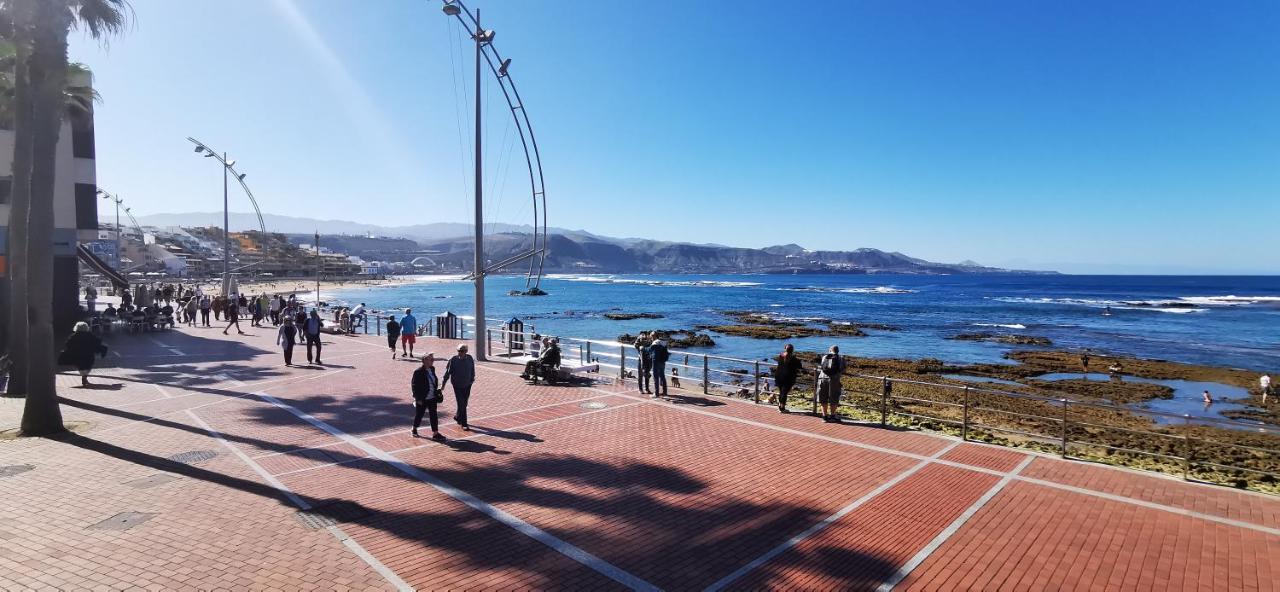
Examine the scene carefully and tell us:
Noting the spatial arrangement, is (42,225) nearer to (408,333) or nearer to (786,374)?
(408,333)

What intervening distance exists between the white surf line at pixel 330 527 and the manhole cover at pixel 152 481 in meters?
0.82

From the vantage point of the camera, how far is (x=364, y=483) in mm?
7387

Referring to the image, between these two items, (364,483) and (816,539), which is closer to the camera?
(816,539)

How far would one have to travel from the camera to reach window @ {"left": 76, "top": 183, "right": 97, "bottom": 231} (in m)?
20.2

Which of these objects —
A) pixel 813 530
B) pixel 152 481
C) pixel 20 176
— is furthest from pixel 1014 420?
pixel 20 176

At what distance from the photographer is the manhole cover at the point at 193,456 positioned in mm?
8070

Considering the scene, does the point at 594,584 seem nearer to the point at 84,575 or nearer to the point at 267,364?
the point at 84,575

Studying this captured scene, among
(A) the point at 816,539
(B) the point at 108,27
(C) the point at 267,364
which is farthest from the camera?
(C) the point at 267,364

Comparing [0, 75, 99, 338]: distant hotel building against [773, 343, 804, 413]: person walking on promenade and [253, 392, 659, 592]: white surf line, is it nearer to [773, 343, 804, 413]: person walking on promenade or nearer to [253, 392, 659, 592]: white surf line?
[253, 392, 659, 592]: white surf line

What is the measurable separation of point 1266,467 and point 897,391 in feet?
36.0

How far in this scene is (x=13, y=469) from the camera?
7.56 m

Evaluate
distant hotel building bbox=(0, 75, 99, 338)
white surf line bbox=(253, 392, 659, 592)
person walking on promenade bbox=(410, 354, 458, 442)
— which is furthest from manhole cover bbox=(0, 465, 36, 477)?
distant hotel building bbox=(0, 75, 99, 338)

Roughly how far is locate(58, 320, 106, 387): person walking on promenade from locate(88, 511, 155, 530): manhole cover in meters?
8.37

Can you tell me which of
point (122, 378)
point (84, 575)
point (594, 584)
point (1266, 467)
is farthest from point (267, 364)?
point (1266, 467)
